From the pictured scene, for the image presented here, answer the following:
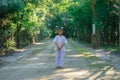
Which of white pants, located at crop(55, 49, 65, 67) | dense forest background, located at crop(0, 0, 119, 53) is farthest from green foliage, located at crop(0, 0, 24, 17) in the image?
white pants, located at crop(55, 49, 65, 67)

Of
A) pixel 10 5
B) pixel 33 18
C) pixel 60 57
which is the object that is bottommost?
pixel 60 57

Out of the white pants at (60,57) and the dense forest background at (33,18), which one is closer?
the white pants at (60,57)

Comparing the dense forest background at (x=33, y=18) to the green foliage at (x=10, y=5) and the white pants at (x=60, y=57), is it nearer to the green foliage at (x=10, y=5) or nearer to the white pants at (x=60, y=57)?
the green foliage at (x=10, y=5)

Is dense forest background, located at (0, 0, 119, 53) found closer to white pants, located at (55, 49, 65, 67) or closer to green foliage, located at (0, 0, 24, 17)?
green foliage, located at (0, 0, 24, 17)

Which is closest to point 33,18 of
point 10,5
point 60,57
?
point 10,5

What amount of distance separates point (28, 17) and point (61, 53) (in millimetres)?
20847

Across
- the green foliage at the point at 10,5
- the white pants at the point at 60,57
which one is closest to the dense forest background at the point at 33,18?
the green foliage at the point at 10,5

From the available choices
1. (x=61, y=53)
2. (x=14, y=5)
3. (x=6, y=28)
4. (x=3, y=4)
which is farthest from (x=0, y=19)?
(x=61, y=53)

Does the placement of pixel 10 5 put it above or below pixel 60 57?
above

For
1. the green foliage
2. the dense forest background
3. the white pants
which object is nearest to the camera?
the white pants

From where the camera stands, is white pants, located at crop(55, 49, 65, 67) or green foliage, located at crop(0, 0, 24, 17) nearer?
white pants, located at crop(55, 49, 65, 67)

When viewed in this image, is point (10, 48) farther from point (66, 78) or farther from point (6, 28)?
point (66, 78)

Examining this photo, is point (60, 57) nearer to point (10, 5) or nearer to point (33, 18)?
point (10, 5)

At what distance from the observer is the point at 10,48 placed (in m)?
32.6
